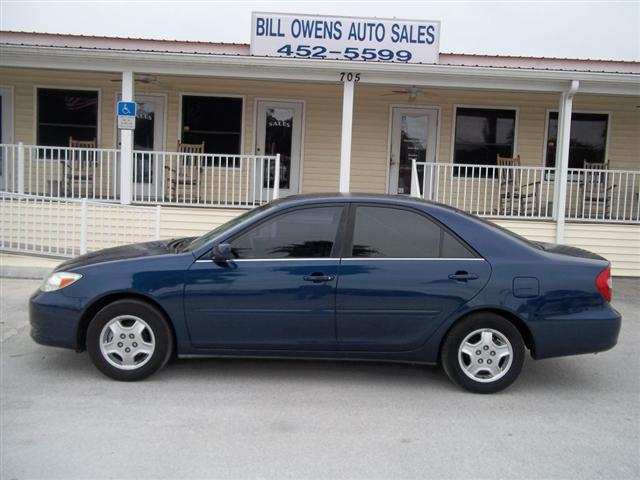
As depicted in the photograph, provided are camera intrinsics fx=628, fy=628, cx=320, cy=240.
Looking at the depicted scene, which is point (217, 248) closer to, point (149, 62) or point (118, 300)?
point (118, 300)

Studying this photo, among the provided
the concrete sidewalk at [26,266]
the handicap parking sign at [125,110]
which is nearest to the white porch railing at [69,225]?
the concrete sidewalk at [26,266]

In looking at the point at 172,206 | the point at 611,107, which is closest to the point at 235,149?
the point at 172,206

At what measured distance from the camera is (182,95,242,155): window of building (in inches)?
496

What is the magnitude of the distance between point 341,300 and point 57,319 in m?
2.21

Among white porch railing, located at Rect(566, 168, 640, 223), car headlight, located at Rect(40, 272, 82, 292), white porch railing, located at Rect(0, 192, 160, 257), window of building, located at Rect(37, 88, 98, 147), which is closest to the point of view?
car headlight, located at Rect(40, 272, 82, 292)

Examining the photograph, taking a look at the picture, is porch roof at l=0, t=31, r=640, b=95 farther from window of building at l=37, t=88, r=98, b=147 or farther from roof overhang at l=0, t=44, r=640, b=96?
window of building at l=37, t=88, r=98, b=147

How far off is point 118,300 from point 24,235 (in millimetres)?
5596

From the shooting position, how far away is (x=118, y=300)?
489 cm

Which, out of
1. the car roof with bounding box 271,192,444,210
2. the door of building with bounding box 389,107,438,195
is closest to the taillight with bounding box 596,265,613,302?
the car roof with bounding box 271,192,444,210

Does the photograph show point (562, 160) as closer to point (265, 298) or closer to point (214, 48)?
point (214, 48)

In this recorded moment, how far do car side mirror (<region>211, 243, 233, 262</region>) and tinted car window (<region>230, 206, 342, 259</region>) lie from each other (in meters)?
0.09

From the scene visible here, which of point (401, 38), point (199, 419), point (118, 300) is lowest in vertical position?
point (199, 419)

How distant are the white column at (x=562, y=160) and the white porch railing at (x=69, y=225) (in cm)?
646

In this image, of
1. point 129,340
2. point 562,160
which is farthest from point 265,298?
point 562,160
